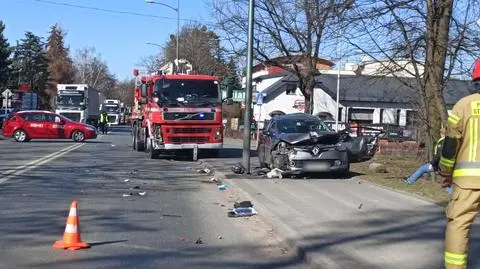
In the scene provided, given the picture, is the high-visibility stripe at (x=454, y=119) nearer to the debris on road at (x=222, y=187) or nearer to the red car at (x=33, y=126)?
the debris on road at (x=222, y=187)

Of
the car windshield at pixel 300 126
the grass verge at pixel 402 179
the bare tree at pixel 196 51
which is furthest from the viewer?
the bare tree at pixel 196 51

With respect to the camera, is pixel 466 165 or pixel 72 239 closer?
pixel 466 165

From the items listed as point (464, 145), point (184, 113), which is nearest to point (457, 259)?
point (464, 145)

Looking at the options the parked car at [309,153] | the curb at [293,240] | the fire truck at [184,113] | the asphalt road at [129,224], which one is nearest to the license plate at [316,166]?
the parked car at [309,153]

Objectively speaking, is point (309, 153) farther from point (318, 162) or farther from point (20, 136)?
point (20, 136)

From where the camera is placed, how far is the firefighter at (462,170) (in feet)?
18.0

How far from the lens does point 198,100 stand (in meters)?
23.0

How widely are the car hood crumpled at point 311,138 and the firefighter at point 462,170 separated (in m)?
10.7

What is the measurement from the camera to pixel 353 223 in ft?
31.5

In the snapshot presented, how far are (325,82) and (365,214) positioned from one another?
2323 inches

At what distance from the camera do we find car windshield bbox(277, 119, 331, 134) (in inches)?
701

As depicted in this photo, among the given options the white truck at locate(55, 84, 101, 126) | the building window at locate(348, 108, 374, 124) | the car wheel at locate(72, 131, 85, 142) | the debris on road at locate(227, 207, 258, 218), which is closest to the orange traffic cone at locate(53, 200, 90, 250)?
the debris on road at locate(227, 207, 258, 218)

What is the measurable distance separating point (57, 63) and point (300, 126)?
96.7 meters

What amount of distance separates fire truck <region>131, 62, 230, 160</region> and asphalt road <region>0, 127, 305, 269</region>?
5.05m
